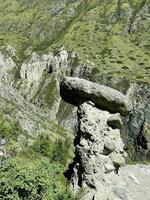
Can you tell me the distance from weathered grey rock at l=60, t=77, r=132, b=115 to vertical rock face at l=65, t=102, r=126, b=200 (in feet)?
2.30

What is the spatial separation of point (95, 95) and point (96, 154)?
503 centimetres

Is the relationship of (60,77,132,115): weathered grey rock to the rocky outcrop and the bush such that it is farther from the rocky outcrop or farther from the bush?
the bush

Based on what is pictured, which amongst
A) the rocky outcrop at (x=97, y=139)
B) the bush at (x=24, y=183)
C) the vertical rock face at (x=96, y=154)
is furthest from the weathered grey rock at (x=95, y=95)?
the bush at (x=24, y=183)

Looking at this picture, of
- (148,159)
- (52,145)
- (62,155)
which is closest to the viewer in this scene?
(62,155)

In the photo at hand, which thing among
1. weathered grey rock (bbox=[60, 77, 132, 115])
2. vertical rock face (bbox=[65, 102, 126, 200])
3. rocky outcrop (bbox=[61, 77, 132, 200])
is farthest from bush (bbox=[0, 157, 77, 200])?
weathered grey rock (bbox=[60, 77, 132, 115])

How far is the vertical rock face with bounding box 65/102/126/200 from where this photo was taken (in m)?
37.8

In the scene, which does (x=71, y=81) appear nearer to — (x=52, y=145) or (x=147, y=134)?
(x=52, y=145)

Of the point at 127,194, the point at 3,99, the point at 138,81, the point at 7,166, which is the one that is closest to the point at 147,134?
Result: the point at 138,81

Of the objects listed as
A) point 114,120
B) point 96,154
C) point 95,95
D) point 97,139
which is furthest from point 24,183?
point 114,120

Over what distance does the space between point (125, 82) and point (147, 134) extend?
2952 centimetres

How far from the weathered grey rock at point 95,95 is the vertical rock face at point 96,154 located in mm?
700

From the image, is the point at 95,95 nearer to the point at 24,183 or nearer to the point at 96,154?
the point at 96,154

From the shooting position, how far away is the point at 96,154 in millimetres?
38000

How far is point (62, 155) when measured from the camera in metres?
68.8
